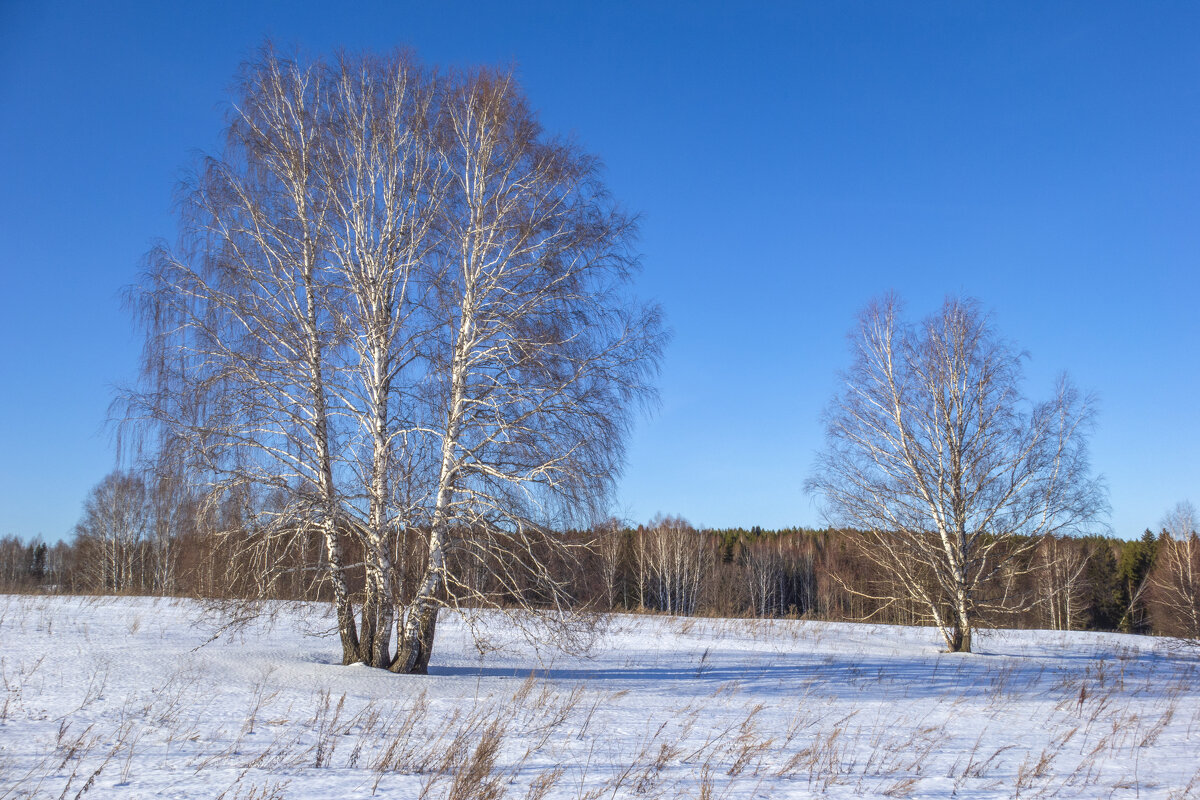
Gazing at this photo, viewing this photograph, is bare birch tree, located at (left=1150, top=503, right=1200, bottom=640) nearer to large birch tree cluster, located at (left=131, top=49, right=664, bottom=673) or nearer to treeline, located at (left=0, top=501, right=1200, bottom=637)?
treeline, located at (left=0, top=501, right=1200, bottom=637)

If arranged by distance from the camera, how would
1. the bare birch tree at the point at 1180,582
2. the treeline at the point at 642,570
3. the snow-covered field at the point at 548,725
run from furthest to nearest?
the bare birch tree at the point at 1180,582 < the treeline at the point at 642,570 < the snow-covered field at the point at 548,725

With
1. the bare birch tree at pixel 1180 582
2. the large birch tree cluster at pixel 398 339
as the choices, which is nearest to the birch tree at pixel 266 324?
the large birch tree cluster at pixel 398 339

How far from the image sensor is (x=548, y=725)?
24.4 feet

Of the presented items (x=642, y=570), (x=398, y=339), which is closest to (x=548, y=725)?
(x=398, y=339)

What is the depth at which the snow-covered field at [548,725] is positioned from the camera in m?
5.39

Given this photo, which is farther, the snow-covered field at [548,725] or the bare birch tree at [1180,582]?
the bare birch tree at [1180,582]

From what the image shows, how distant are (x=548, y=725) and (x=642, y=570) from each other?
32.3 metres

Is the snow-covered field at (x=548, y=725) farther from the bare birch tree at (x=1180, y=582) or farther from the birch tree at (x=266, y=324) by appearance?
the bare birch tree at (x=1180, y=582)

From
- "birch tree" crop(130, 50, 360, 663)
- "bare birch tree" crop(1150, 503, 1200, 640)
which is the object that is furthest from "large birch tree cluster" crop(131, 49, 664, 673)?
"bare birch tree" crop(1150, 503, 1200, 640)

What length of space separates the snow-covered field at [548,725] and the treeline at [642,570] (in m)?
1.28

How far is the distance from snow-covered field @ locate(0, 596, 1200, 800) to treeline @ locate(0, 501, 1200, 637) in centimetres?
128

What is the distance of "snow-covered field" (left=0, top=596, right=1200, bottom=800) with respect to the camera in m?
5.39

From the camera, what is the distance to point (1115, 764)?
7125 millimetres

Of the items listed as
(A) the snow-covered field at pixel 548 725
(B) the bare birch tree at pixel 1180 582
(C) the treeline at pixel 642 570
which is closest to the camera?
(A) the snow-covered field at pixel 548 725
